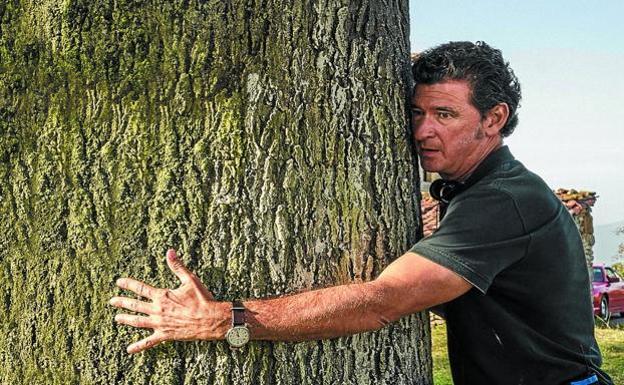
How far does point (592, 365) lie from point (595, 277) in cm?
1928

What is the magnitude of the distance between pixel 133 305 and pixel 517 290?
4.36 ft

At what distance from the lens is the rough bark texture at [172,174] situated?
8.86 feet

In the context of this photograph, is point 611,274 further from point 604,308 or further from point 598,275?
point 604,308

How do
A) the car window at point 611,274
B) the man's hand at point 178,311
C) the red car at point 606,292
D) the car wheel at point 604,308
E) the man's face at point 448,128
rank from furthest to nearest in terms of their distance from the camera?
the car window at point 611,274
the car wheel at point 604,308
the red car at point 606,292
the man's face at point 448,128
the man's hand at point 178,311

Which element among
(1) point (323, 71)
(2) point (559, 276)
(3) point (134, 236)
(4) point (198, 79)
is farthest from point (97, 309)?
(2) point (559, 276)

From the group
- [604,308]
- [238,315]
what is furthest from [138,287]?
[604,308]

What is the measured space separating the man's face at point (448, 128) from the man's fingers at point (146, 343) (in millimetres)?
1184

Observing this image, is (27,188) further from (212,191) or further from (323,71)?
(323,71)

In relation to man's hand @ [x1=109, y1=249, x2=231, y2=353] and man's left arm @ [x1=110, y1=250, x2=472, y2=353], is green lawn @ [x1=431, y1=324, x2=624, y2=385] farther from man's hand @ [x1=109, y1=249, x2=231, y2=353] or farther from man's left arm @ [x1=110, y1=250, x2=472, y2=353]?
man's hand @ [x1=109, y1=249, x2=231, y2=353]

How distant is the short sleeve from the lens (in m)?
2.79

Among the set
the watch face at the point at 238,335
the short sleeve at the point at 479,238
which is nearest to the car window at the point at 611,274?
the short sleeve at the point at 479,238

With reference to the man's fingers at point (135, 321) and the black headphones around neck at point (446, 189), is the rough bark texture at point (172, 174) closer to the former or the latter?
the man's fingers at point (135, 321)

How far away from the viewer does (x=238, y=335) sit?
263cm

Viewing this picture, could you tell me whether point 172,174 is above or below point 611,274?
above
